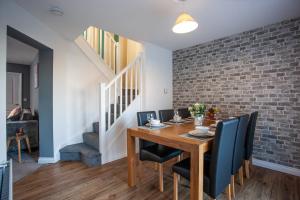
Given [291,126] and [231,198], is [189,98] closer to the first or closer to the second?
[291,126]

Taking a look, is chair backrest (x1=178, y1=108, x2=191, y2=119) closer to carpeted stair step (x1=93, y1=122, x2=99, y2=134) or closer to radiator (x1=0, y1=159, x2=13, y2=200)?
carpeted stair step (x1=93, y1=122, x2=99, y2=134)

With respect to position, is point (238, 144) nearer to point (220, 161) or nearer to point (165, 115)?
point (220, 161)

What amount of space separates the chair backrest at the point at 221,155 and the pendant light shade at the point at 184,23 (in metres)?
1.10

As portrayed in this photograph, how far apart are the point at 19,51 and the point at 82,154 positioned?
351 cm

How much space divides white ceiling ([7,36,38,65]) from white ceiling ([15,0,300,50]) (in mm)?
1670

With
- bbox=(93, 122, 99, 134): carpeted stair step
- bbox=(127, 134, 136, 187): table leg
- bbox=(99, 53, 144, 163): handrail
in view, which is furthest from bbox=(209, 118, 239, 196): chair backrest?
bbox=(93, 122, 99, 134): carpeted stair step

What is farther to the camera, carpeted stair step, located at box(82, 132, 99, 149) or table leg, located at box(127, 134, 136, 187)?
carpeted stair step, located at box(82, 132, 99, 149)

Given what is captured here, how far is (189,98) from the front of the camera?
383 centimetres

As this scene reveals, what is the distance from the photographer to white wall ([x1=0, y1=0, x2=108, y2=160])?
6.27ft

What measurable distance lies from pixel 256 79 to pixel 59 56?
11.7 feet

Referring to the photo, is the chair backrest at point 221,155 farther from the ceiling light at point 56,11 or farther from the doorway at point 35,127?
the doorway at point 35,127

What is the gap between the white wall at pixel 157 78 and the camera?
11.8 feet

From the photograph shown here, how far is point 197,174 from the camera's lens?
148 cm

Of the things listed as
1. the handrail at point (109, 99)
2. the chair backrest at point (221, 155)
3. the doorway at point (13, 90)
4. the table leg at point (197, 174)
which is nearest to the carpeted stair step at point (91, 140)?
the handrail at point (109, 99)
